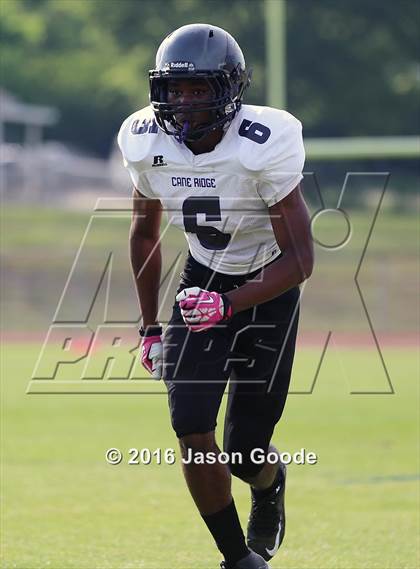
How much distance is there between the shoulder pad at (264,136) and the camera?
12.6 ft

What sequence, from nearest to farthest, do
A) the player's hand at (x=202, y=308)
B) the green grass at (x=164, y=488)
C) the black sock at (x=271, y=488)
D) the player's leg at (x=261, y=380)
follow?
the player's hand at (x=202, y=308) < the player's leg at (x=261, y=380) < the black sock at (x=271, y=488) < the green grass at (x=164, y=488)

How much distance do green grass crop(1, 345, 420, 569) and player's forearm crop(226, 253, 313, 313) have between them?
1137 millimetres

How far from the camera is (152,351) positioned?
4.21 metres

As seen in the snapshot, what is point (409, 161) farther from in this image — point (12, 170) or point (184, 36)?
point (12, 170)

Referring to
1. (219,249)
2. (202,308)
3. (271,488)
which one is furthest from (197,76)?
(271,488)

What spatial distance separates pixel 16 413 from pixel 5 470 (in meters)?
2.13

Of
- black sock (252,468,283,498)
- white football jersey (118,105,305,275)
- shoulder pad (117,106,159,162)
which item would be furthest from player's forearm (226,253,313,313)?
black sock (252,468,283,498)

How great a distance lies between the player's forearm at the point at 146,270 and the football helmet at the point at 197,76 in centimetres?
50

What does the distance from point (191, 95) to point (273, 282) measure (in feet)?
2.17

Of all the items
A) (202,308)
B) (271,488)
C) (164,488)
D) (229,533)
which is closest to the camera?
(202,308)

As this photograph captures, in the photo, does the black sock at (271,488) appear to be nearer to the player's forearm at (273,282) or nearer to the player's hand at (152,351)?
the player's hand at (152,351)

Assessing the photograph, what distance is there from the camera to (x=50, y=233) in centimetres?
1998

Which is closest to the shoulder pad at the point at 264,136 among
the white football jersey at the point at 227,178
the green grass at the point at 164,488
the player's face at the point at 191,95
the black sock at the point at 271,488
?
the white football jersey at the point at 227,178

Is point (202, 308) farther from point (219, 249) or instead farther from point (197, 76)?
point (197, 76)
